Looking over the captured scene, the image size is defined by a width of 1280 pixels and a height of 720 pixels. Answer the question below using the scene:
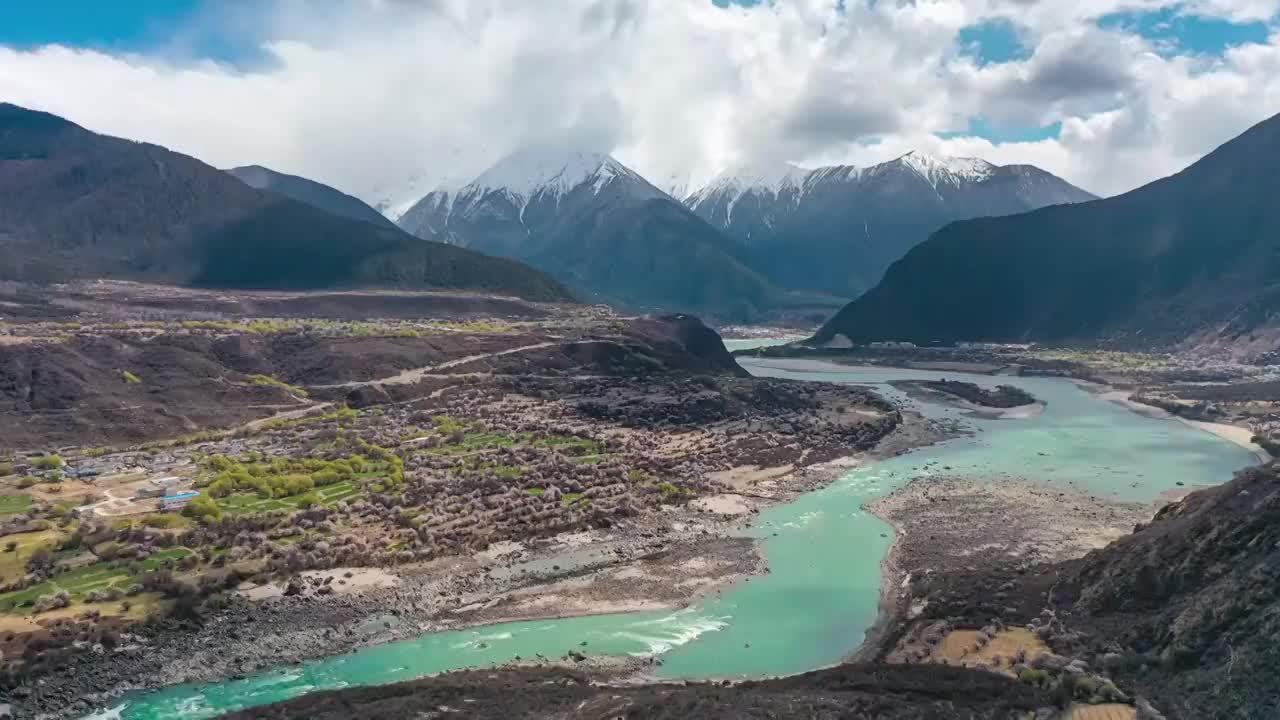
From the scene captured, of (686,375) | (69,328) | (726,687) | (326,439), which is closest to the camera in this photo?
(726,687)

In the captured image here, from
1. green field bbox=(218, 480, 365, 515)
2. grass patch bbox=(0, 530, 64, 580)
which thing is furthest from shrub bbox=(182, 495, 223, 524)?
grass patch bbox=(0, 530, 64, 580)

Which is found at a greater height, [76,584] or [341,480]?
[341,480]

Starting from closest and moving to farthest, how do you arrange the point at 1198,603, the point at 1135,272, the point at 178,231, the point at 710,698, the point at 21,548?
the point at 710,698
the point at 1198,603
the point at 21,548
the point at 1135,272
the point at 178,231

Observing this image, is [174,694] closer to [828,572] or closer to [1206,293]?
[828,572]

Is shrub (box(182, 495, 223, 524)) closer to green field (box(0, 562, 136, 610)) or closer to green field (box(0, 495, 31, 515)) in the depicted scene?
green field (box(0, 562, 136, 610))

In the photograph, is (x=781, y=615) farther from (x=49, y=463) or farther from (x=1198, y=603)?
(x=49, y=463)

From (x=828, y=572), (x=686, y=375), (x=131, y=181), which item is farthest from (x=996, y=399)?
(x=131, y=181)

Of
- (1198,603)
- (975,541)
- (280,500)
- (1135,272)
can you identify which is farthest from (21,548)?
(1135,272)
